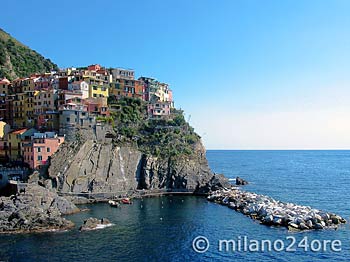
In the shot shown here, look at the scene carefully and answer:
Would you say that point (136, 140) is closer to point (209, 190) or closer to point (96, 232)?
point (209, 190)

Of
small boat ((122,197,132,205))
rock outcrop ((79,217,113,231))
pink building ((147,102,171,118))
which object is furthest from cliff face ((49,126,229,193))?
rock outcrop ((79,217,113,231))

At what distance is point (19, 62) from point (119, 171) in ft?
234

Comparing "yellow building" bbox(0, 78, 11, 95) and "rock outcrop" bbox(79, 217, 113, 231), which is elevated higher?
"yellow building" bbox(0, 78, 11, 95)

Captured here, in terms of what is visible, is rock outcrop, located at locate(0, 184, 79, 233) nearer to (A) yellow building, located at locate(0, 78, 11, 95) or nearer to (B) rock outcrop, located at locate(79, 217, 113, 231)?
(B) rock outcrop, located at locate(79, 217, 113, 231)

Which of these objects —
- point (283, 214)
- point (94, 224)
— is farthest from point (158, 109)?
point (283, 214)

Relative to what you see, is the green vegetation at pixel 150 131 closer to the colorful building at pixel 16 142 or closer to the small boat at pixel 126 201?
the small boat at pixel 126 201

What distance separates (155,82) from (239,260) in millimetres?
79126

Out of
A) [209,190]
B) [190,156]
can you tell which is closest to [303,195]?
[209,190]

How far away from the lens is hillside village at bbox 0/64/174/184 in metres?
72.9

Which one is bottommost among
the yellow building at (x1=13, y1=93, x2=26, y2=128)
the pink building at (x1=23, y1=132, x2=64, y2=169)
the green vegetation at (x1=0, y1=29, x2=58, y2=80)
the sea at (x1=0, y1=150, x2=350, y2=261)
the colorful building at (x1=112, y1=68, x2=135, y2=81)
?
the sea at (x1=0, y1=150, x2=350, y2=261)

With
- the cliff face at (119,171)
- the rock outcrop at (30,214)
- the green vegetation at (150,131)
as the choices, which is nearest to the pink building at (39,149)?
the cliff face at (119,171)

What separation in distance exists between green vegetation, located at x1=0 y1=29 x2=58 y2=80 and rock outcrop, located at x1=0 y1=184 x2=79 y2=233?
214 feet

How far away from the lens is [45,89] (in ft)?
286

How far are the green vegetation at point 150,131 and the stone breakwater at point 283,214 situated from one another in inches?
869
